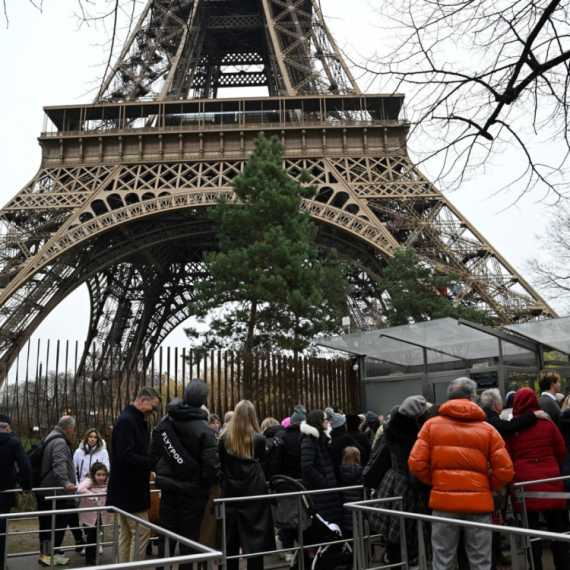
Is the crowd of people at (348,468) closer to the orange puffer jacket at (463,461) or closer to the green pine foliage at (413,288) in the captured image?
the orange puffer jacket at (463,461)

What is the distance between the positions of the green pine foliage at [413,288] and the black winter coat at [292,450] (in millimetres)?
14039

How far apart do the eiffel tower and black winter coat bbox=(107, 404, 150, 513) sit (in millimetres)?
14123

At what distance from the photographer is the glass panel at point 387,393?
1348 centimetres

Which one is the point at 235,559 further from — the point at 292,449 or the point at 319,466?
the point at 292,449

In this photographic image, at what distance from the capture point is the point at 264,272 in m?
18.3

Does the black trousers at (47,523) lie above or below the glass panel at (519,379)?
below

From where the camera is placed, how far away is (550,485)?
18.9 ft

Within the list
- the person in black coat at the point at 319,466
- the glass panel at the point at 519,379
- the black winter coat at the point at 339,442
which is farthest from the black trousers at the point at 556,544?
the glass panel at the point at 519,379

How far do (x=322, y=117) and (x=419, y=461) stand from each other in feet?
80.2

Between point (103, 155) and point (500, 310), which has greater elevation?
point (103, 155)

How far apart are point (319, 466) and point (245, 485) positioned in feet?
2.83

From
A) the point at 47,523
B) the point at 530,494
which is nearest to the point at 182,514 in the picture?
the point at 530,494

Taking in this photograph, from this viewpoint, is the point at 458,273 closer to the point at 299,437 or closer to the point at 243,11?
the point at 299,437

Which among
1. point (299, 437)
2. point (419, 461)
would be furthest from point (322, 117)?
point (419, 461)
